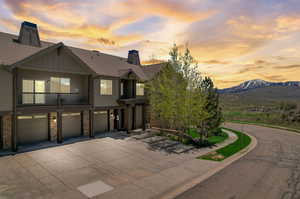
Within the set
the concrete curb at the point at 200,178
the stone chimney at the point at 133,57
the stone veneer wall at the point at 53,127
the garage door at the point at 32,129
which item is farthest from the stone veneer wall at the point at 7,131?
the stone chimney at the point at 133,57

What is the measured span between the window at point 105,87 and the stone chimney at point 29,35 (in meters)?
7.43

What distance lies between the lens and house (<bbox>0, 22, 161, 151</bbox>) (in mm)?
12906

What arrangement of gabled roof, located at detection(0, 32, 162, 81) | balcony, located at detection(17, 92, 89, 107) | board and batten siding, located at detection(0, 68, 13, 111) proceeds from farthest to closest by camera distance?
balcony, located at detection(17, 92, 89, 107)
gabled roof, located at detection(0, 32, 162, 81)
board and batten siding, located at detection(0, 68, 13, 111)

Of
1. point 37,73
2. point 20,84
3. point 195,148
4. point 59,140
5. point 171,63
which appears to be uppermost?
point 171,63

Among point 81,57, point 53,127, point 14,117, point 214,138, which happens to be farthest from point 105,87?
point 214,138

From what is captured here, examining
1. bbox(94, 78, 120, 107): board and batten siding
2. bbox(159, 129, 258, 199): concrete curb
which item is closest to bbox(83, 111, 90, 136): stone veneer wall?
bbox(94, 78, 120, 107): board and batten siding

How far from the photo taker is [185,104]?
1700 cm

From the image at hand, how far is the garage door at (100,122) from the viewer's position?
1905cm

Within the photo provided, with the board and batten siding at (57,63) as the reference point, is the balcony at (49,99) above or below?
below

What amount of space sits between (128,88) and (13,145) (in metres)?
12.7

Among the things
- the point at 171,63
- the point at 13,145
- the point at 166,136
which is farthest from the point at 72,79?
the point at 166,136

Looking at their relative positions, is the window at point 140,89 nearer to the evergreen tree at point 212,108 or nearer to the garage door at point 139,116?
the garage door at point 139,116

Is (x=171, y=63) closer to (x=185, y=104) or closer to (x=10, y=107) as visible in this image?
(x=185, y=104)

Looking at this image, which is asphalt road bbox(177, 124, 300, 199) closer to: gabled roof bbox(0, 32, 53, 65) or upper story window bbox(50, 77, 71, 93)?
upper story window bbox(50, 77, 71, 93)
